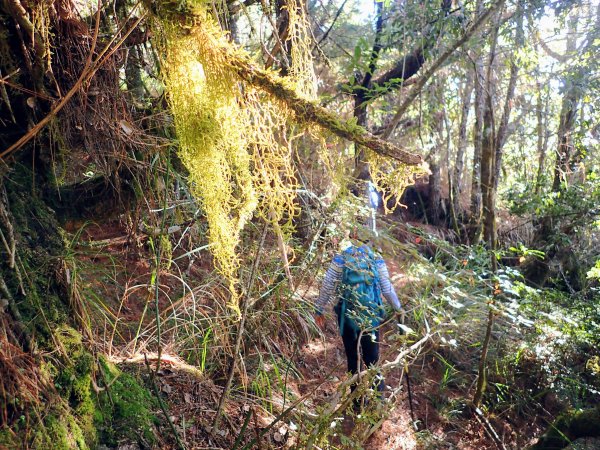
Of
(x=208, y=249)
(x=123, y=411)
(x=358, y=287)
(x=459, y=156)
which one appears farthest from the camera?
(x=459, y=156)

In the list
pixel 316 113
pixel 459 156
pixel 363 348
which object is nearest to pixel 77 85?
pixel 316 113

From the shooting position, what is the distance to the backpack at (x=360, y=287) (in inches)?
149

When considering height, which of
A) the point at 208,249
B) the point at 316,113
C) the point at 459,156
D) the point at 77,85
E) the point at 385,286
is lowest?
the point at 459,156

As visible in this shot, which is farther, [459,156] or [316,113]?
[459,156]

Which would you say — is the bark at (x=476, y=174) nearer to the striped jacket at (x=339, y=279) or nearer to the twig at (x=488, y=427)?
the twig at (x=488, y=427)

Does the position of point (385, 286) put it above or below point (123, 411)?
below

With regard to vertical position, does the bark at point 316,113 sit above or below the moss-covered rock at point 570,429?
above

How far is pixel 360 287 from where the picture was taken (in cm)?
390

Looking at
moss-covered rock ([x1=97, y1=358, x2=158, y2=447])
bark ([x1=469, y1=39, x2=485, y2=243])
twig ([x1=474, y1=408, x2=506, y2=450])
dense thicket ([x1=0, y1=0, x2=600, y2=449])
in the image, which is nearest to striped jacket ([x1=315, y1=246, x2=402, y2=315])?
dense thicket ([x1=0, y1=0, x2=600, y2=449])

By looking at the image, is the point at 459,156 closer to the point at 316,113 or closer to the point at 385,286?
the point at 385,286

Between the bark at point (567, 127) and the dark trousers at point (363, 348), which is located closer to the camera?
the dark trousers at point (363, 348)

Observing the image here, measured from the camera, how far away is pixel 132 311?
385cm

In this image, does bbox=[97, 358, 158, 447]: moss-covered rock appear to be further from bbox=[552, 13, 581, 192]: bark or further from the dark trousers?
bbox=[552, 13, 581, 192]: bark

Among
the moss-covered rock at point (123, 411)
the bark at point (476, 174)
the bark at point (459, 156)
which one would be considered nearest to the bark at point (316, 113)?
the moss-covered rock at point (123, 411)
